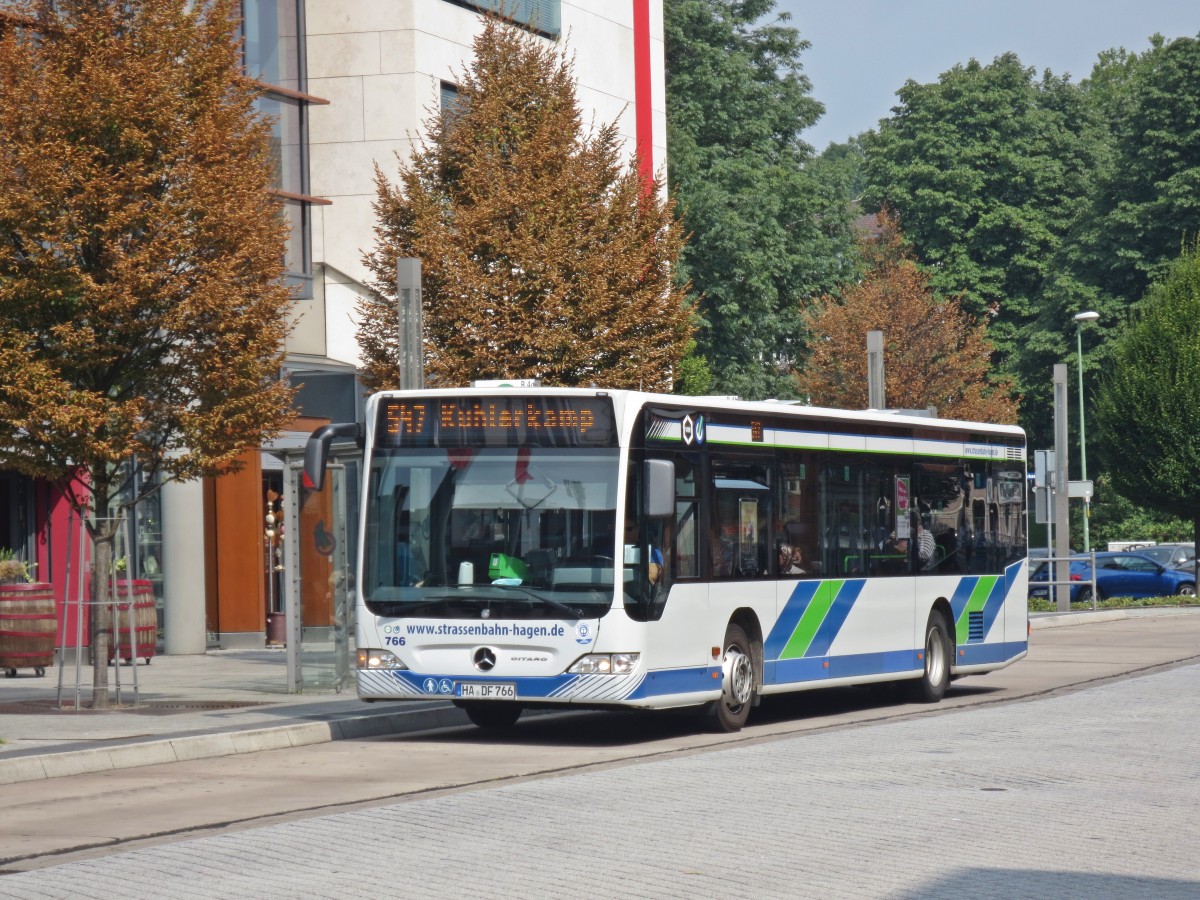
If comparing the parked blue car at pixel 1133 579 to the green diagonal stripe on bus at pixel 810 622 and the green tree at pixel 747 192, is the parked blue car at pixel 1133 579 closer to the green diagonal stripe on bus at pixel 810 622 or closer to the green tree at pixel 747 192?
the green tree at pixel 747 192

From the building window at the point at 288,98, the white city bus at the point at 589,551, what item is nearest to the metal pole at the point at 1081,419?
the building window at the point at 288,98

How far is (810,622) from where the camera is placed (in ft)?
54.2

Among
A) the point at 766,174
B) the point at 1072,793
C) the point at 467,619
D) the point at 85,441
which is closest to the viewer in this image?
the point at 1072,793

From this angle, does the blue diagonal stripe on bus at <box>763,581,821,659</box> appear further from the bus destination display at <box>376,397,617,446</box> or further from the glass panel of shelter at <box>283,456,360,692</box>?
the glass panel of shelter at <box>283,456,360,692</box>

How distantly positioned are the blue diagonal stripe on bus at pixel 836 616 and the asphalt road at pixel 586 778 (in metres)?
0.67

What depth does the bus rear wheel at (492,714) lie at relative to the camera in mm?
15812

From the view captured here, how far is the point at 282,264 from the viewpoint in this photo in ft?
58.6

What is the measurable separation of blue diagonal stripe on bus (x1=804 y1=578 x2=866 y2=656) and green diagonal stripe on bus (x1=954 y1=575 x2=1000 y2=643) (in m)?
2.42

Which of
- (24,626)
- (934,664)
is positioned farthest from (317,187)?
(934,664)

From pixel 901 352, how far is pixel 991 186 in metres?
16.4

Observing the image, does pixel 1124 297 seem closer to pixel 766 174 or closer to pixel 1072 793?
pixel 766 174

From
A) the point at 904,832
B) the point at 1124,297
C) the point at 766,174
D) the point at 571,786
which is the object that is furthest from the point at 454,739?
the point at 1124,297

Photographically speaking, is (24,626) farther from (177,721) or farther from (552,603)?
(552,603)

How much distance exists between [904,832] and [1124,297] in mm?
53494
